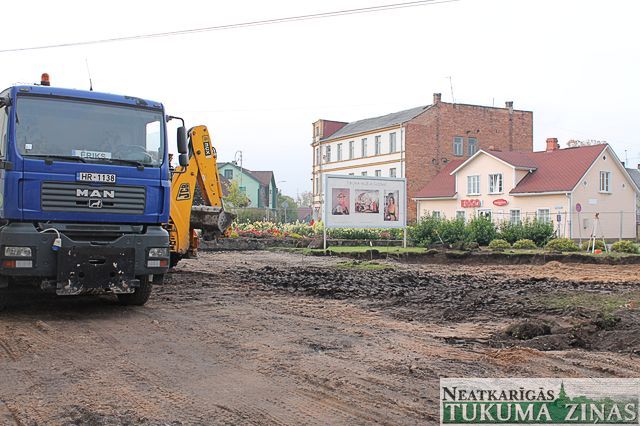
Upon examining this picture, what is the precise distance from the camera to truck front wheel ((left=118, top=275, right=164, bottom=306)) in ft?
35.0

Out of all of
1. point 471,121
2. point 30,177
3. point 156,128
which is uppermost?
point 471,121

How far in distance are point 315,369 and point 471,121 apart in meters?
57.5

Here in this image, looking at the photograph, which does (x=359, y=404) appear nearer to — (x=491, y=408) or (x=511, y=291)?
(x=491, y=408)

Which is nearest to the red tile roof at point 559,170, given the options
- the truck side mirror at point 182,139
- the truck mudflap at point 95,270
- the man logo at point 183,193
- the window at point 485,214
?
the window at point 485,214

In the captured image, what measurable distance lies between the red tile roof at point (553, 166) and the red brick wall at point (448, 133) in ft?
39.1

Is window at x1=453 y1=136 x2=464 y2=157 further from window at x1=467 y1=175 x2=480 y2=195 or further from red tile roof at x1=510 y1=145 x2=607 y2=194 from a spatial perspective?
red tile roof at x1=510 y1=145 x2=607 y2=194

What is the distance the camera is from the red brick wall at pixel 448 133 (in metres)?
58.8

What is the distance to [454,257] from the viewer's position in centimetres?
2553

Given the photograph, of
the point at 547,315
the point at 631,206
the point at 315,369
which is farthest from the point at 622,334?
the point at 631,206

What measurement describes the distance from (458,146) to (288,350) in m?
55.6

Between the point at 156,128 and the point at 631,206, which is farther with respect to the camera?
the point at 631,206

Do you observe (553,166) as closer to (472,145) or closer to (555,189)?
(555,189)

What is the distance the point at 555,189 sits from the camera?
42375 millimetres

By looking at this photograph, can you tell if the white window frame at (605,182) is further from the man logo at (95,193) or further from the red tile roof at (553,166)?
the man logo at (95,193)
